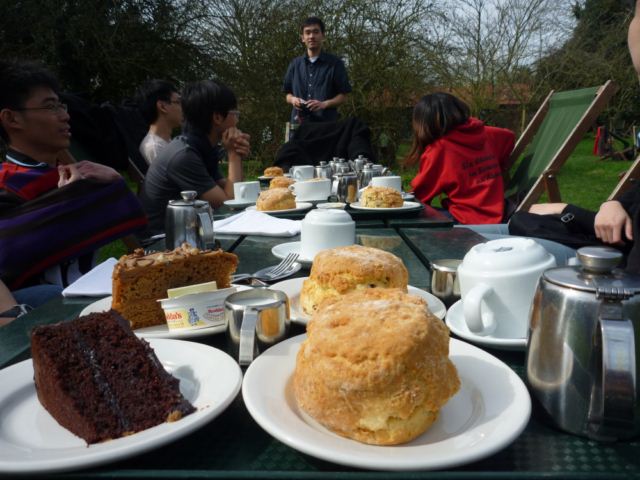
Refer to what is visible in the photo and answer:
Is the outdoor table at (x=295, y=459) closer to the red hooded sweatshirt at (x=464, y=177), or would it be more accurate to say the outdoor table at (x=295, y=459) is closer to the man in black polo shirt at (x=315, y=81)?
the red hooded sweatshirt at (x=464, y=177)

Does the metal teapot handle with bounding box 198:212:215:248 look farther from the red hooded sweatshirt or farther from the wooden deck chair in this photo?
the wooden deck chair

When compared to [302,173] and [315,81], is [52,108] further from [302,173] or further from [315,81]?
[315,81]

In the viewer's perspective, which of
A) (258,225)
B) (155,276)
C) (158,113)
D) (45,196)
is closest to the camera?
(155,276)

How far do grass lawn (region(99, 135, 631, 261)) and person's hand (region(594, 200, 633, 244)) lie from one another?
3.94m

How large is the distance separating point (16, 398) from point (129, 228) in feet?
5.22

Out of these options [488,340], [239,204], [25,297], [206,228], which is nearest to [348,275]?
[488,340]

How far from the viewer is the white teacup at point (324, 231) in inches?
69.7

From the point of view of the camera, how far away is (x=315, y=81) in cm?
689

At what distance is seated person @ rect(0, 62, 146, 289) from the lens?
2109 millimetres

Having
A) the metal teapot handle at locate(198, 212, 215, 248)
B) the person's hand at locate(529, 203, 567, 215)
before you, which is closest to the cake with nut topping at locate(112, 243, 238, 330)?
the metal teapot handle at locate(198, 212, 215, 248)

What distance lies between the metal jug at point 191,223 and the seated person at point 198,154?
139 centimetres

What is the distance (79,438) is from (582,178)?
12.4 meters

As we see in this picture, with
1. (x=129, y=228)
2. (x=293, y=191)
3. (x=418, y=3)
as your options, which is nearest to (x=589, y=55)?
(x=418, y=3)

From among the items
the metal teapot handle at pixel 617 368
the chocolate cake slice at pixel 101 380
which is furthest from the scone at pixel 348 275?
the metal teapot handle at pixel 617 368
